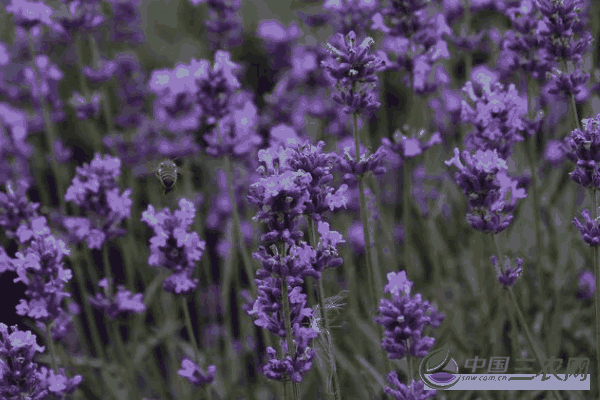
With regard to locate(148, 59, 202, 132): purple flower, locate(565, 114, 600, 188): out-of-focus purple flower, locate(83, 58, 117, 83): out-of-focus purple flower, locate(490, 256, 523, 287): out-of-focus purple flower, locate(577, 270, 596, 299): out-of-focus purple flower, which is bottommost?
locate(577, 270, 596, 299): out-of-focus purple flower

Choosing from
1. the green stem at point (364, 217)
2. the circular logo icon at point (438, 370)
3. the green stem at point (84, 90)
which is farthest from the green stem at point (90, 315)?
the circular logo icon at point (438, 370)

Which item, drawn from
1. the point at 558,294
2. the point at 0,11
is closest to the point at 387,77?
the point at 558,294

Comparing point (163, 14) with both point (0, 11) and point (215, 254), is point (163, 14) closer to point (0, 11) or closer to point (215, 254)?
point (0, 11)

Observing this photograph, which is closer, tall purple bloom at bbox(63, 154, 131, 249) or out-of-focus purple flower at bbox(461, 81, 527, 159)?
out-of-focus purple flower at bbox(461, 81, 527, 159)

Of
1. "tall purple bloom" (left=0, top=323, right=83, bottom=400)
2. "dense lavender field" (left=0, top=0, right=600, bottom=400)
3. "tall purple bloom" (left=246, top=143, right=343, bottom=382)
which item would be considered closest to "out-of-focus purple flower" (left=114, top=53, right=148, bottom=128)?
"dense lavender field" (left=0, top=0, right=600, bottom=400)

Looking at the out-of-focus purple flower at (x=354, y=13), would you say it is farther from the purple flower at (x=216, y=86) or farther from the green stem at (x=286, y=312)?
the green stem at (x=286, y=312)

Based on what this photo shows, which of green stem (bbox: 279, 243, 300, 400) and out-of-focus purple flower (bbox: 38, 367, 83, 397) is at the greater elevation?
green stem (bbox: 279, 243, 300, 400)

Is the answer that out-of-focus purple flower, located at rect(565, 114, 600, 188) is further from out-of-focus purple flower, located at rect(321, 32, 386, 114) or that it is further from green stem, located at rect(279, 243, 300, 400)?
green stem, located at rect(279, 243, 300, 400)
